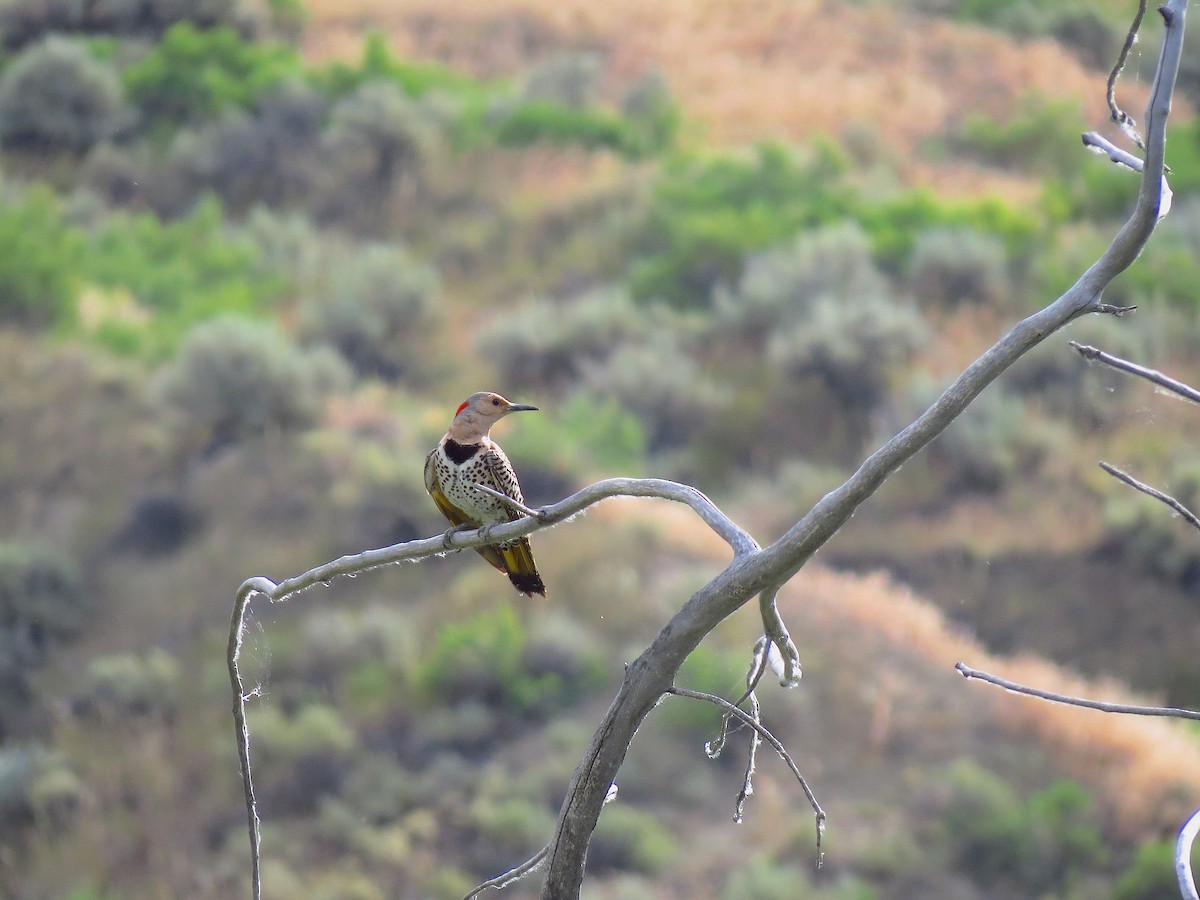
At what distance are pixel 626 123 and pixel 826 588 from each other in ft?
43.8

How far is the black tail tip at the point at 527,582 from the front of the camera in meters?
4.64

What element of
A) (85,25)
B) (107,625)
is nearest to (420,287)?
(107,625)

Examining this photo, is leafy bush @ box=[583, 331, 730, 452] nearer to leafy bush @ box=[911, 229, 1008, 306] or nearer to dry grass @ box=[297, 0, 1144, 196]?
leafy bush @ box=[911, 229, 1008, 306]

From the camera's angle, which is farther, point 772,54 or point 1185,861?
point 772,54

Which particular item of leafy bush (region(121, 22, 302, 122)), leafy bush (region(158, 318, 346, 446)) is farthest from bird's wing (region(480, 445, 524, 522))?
leafy bush (region(121, 22, 302, 122))

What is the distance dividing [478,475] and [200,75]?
23.3m

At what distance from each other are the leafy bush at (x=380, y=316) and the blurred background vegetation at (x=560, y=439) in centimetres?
6

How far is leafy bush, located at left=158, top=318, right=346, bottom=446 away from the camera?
1599 cm

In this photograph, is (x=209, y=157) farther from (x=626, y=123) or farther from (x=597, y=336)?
(x=597, y=336)

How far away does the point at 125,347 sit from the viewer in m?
17.8

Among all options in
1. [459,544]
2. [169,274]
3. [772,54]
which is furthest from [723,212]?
[459,544]

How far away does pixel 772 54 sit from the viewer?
27.6 metres

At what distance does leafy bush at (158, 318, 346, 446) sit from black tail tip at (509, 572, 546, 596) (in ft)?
38.7

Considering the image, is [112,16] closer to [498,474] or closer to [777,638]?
[498,474]
